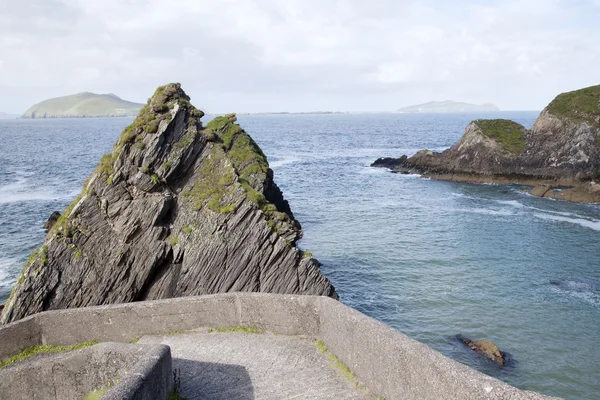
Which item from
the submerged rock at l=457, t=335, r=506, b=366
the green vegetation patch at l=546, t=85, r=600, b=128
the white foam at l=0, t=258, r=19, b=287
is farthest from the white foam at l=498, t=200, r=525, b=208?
the white foam at l=0, t=258, r=19, b=287

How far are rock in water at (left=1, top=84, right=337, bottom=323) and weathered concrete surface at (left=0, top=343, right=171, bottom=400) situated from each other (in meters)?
13.5

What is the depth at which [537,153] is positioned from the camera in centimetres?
7156

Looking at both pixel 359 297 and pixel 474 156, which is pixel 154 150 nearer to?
pixel 359 297

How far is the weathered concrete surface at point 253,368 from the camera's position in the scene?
952 cm

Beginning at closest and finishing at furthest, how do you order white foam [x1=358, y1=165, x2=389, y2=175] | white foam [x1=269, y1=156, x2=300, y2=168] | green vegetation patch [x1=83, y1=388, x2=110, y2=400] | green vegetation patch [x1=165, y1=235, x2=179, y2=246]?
green vegetation patch [x1=83, y1=388, x2=110, y2=400], green vegetation patch [x1=165, y1=235, x2=179, y2=246], white foam [x1=358, y1=165, x2=389, y2=175], white foam [x1=269, y1=156, x2=300, y2=168]

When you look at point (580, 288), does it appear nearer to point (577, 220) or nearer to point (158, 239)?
point (577, 220)

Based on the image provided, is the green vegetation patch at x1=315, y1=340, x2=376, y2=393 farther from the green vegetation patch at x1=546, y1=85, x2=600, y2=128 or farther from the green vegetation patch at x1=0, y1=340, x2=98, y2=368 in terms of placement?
the green vegetation patch at x1=546, y1=85, x2=600, y2=128

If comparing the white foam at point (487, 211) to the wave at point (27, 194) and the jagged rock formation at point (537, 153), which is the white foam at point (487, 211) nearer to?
the jagged rock formation at point (537, 153)

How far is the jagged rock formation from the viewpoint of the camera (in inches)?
2611

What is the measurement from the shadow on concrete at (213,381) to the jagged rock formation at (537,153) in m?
56.8

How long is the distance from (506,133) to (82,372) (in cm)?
7740

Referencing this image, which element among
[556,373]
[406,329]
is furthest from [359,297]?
[556,373]

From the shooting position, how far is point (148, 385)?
7879mm

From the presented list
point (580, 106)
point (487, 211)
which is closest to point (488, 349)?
point (487, 211)
